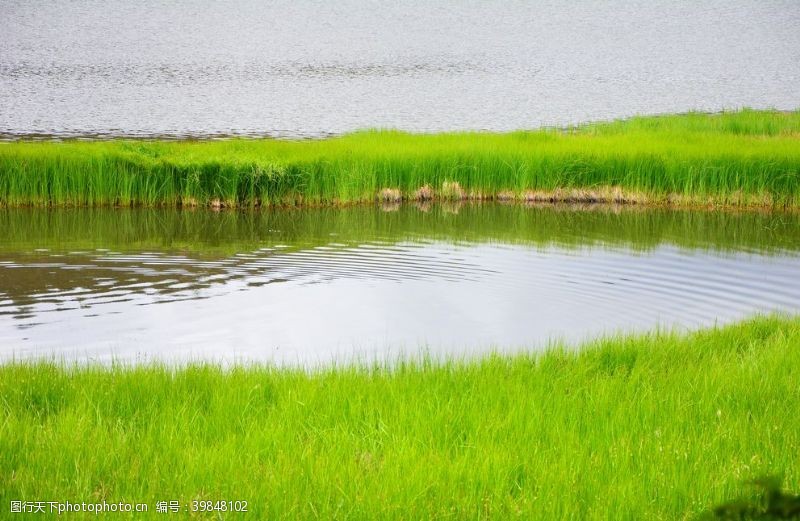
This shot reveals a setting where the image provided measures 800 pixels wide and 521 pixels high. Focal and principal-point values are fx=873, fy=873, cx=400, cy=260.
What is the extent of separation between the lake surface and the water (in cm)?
2094

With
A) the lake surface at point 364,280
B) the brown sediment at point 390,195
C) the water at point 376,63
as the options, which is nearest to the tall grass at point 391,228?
the lake surface at point 364,280

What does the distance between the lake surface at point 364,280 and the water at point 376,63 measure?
68.7 feet

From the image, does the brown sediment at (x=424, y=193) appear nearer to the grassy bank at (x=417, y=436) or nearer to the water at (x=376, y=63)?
the grassy bank at (x=417, y=436)

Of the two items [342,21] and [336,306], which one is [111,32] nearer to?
[342,21]

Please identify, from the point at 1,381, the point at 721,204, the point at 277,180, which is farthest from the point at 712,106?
the point at 1,381

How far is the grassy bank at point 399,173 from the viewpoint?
A: 21828mm

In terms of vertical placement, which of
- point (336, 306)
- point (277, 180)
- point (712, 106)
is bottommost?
point (336, 306)

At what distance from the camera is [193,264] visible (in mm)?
15148

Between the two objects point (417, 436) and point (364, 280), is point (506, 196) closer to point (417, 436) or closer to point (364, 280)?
point (364, 280)

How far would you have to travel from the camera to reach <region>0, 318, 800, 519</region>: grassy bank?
4926mm

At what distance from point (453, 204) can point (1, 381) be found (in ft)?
55.6

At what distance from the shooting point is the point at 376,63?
72.9m

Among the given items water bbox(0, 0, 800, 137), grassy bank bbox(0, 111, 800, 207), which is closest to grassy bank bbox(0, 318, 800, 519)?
grassy bank bbox(0, 111, 800, 207)

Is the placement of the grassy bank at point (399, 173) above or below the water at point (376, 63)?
below
